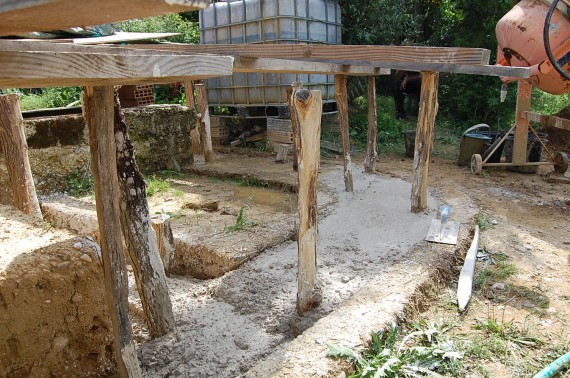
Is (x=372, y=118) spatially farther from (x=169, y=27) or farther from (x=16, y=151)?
(x=169, y=27)

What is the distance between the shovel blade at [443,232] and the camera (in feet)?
14.5

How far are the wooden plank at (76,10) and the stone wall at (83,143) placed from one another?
563 centimetres

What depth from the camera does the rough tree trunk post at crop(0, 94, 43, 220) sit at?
4.70 meters

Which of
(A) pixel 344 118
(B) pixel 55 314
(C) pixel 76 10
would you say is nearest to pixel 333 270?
(B) pixel 55 314

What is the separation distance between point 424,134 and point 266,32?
4.61 meters

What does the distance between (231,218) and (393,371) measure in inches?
118

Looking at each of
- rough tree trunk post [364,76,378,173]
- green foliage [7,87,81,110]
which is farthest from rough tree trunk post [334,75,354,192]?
green foliage [7,87,81,110]

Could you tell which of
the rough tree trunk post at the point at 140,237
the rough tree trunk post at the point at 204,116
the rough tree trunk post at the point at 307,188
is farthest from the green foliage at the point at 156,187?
the rough tree trunk post at the point at 307,188

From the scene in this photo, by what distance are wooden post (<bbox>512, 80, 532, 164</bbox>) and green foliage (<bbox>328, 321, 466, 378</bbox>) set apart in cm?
522

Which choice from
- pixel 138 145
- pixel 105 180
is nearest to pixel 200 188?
pixel 138 145

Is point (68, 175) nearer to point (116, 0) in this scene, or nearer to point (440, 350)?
point (440, 350)

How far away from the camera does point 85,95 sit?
251 centimetres

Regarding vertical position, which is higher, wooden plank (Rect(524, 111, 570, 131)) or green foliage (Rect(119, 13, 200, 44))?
green foliage (Rect(119, 13, 200, 44))

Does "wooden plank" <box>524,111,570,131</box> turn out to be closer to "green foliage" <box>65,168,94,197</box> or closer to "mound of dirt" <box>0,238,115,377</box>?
"mound of dirt" <box>0,238,115,377</box>
